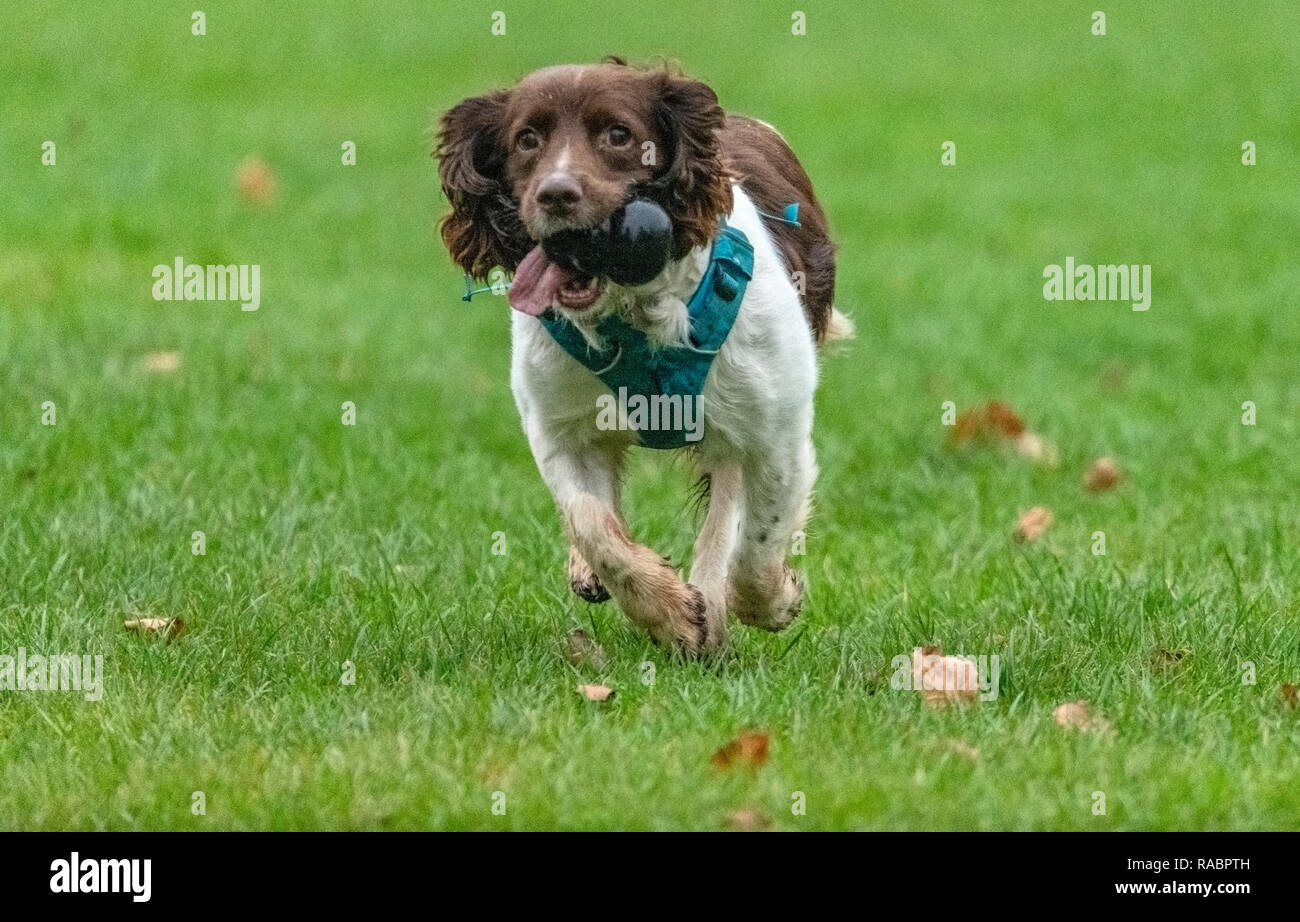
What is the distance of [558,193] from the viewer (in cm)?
455

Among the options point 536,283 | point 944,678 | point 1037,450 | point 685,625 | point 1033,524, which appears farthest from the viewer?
point 1037,450

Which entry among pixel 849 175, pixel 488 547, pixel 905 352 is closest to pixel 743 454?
pixel 488 547

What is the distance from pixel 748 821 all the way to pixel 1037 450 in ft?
13.5

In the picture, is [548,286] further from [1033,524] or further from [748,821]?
[1033,524]

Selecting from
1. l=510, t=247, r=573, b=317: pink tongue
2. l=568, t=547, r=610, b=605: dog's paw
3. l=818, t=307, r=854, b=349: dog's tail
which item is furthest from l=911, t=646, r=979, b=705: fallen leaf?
l=818, t=307, r=854, b=349: dog's tail

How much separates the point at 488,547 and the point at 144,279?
4607mm

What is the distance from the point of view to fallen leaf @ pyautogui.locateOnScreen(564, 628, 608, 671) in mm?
5133

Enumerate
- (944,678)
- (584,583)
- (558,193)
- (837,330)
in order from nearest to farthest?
1. (558,193)
2. (944,678)
3. (584,583)
4. (837,330)

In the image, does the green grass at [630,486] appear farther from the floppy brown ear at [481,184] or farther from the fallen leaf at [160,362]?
the floppy brown ear at [481,184]

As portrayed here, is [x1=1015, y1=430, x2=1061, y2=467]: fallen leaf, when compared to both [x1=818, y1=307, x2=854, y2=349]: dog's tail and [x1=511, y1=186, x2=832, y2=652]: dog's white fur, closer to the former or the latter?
[x1=818, y1=307, x2=854, y2=349]: dog's tail

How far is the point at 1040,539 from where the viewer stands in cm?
668

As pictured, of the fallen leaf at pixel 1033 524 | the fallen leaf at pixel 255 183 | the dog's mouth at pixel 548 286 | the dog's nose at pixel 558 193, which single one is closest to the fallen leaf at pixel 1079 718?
the dog's mouth at pixel 548 286

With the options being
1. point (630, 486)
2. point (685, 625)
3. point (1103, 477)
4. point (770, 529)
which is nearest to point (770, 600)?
point (770, 529)

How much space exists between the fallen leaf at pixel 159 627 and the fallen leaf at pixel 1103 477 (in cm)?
339
